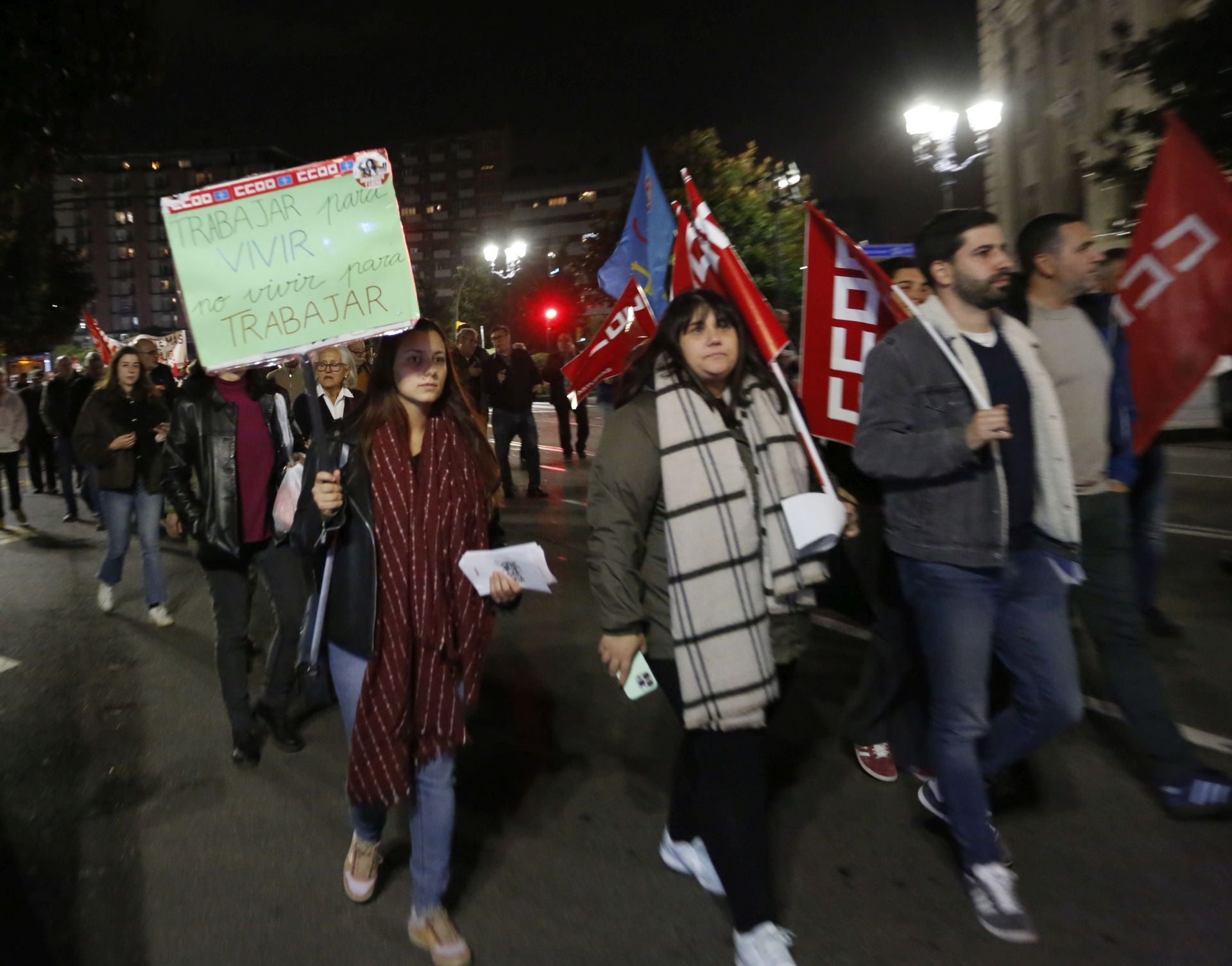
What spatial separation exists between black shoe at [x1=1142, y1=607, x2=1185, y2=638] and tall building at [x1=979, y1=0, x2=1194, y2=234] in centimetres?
2643

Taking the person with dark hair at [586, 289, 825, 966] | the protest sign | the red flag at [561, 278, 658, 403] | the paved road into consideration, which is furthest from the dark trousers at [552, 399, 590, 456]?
the person with dark hair at [586, 289, 825, 966]

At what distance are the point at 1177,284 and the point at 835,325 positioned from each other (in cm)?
132

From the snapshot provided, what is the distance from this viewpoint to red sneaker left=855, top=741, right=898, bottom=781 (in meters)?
4.18

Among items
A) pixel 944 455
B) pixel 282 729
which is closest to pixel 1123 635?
pixel 944 455

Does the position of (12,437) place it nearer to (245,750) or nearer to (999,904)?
(245,750)

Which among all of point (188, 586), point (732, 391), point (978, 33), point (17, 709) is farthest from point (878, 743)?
point (978, 33)

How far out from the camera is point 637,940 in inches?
123

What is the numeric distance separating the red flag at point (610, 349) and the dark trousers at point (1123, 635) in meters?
3.19

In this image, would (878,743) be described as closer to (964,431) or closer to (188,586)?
(964,431)

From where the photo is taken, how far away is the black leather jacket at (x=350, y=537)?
9.98 ft

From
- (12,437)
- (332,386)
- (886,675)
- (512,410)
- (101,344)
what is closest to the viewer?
(886,675)

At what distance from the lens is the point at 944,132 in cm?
1459

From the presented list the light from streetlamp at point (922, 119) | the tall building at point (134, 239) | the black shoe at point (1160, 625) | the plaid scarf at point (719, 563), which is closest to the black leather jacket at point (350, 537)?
the plaid scarf at point (719, 563)

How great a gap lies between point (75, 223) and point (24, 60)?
558 ft
